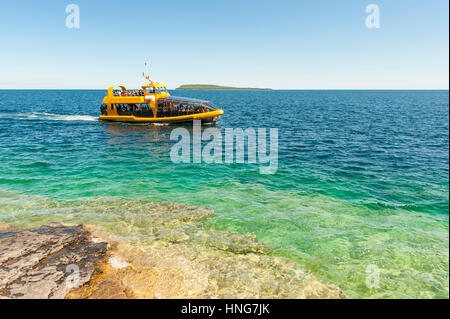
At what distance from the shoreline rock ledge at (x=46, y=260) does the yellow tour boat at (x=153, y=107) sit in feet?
91.8

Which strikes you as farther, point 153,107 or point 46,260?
point 153,107

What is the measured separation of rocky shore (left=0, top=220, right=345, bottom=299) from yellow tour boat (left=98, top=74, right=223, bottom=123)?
92.6 ft

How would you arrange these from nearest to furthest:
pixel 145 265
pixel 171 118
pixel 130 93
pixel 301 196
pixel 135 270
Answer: pixel 135 270 < pixel 145 265 < pixel 301 196 < pixel 171 118 < pixel 130 93

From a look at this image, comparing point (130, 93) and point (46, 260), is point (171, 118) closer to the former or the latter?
point (130, 93)

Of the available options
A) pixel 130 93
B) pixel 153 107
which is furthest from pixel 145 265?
pixel 130 93

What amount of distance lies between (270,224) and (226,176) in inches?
267

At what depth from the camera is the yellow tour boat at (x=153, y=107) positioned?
117 feet

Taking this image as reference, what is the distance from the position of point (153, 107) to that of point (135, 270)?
33.1 m

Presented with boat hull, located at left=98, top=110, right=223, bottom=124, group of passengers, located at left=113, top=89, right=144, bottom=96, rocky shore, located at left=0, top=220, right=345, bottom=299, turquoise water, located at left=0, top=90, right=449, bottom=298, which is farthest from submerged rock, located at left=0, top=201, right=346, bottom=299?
group of passengers, located at left=113, top=89, right=144, bottom=96

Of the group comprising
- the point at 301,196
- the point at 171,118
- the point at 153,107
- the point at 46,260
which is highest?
the point at 153,107

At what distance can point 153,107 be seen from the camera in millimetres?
37062
